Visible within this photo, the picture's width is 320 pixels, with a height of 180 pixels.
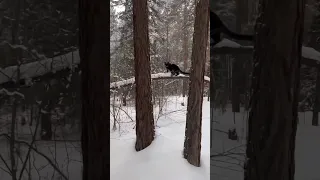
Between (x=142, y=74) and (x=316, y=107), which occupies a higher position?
(x=142, y=74)

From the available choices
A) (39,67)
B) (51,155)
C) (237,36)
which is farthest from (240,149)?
(39,67)

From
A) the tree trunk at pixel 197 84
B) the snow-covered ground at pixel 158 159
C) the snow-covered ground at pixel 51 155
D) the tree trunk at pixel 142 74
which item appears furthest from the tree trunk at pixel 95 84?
the tree trunk at pixel 142 74

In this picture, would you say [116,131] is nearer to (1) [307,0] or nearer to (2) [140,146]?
(2) [140,146]

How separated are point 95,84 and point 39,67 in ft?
0.80

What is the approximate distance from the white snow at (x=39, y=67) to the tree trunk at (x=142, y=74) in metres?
5.71

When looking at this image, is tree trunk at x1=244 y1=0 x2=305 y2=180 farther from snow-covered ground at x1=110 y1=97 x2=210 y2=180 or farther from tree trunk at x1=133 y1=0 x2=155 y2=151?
tree trunk at x1=133 y1=0 x2=155 y2=151

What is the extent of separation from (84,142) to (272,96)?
2.45 ft

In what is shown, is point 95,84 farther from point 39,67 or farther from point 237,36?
point 237,36

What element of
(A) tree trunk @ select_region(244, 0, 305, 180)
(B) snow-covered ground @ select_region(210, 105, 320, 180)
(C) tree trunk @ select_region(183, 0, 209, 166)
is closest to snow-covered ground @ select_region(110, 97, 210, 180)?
(C) tree trunk @ select_region(183, 0, 209, 166)

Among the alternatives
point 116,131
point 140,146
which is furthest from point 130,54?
point 140,146

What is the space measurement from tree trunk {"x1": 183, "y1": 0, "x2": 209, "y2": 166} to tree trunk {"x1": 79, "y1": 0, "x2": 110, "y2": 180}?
5.43m

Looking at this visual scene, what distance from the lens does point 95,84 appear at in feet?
3.92

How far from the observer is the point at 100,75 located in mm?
1196

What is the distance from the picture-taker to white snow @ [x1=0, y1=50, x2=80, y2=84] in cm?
122
